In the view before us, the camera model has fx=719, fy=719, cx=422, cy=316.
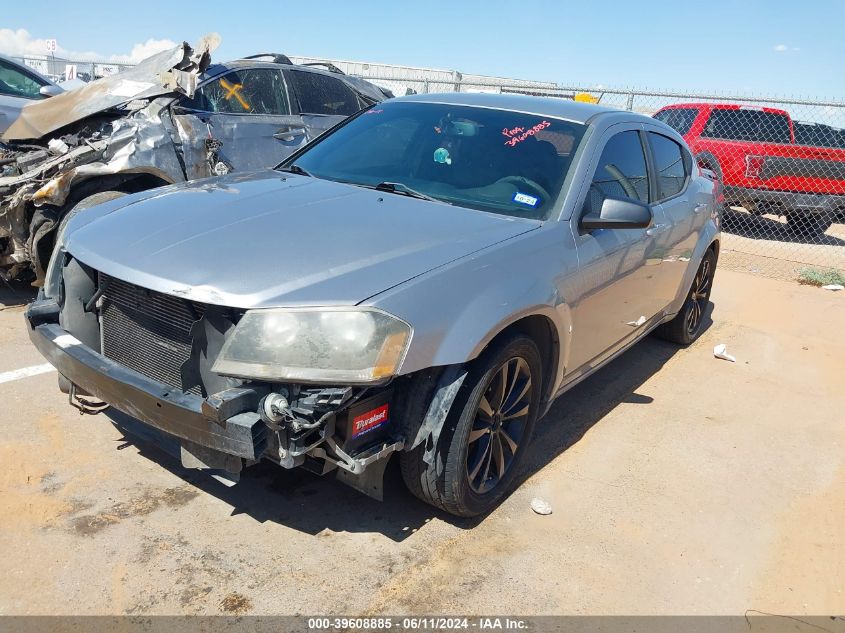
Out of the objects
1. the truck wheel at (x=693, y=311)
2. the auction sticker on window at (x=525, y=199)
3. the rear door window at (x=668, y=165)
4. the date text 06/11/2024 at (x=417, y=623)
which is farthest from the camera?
the truck wheel at (x=693, y=311)

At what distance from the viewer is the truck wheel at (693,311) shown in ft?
18.5

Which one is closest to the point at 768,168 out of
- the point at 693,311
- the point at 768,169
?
the point at 768,169

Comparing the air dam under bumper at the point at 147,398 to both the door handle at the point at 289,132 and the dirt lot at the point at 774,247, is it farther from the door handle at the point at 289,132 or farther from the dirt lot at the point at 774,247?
the dirt lot at the point at 774,247

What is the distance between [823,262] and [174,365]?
32.5ft

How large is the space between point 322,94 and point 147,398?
5.51 metres

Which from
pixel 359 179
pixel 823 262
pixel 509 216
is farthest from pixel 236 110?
pixel 823 262

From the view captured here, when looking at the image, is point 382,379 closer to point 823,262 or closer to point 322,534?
point 322,534

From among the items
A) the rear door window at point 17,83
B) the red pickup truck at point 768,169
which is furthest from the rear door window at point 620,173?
the rear door window at point 17,83

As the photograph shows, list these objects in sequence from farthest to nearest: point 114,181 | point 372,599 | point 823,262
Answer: point 823,262
point 114,181
point 372,599

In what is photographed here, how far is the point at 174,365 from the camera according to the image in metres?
2.70

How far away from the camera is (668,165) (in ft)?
15.8

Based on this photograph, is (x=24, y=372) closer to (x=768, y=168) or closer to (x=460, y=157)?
(x=460, y=157)

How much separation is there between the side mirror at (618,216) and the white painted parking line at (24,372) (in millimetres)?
3325

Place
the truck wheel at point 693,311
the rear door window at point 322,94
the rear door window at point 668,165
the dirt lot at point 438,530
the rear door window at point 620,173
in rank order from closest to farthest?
the dirt lot at point 438,530, the rear door window at point 620,173, the rear door window at point 668,165, the truck wheel at point 693,311, the rear door window at point 322,94
